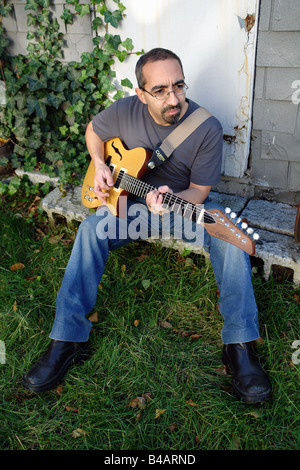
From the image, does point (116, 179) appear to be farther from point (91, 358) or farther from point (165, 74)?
point (91, 358)

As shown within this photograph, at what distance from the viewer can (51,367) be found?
2.30m

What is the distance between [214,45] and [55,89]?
56.6 inches

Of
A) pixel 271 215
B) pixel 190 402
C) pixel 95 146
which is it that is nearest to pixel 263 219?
pixel 271 215

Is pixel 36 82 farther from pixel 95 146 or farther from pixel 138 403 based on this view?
pixel 138 403

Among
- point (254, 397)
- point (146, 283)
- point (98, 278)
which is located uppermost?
point (98, 278)

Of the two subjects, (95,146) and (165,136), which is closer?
(165,136)

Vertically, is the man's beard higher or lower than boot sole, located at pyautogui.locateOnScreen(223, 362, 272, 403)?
higher

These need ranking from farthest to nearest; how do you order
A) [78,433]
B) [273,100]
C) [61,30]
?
[61,30]
[273,100]
[78,433]

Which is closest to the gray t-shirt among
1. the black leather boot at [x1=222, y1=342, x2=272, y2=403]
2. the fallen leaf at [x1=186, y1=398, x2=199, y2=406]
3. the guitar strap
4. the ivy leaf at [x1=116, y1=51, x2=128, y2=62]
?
the guitar strap

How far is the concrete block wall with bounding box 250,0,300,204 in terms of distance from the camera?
8.32 ft

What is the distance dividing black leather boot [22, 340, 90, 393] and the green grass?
6cm

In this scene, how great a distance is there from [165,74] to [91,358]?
5.41ft

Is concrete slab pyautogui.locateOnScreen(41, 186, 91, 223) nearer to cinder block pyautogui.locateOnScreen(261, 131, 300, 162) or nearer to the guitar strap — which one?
the guitar strap
